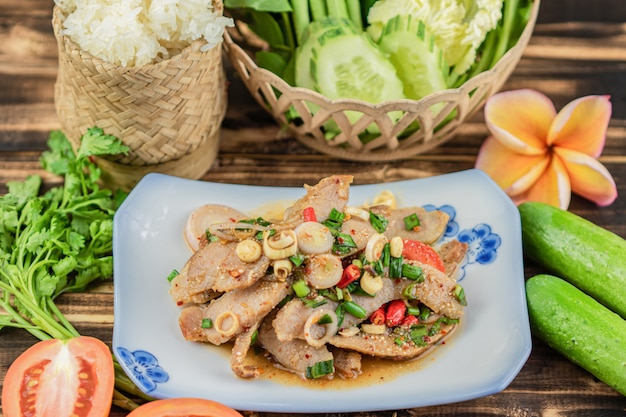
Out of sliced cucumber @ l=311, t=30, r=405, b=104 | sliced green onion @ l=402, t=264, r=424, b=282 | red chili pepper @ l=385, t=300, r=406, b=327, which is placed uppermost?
sliced cucumber @ l=311, t=30, r=405, b=104

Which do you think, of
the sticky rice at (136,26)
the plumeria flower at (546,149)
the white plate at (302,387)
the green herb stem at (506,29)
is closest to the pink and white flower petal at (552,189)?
the plumeria flower at (546,149)

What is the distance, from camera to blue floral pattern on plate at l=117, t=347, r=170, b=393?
3.42 m

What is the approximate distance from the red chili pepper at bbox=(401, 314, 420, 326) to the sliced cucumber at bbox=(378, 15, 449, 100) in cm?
144

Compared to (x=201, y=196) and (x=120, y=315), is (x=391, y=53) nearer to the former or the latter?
(x=201, y=196)

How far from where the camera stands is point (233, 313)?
3.53m

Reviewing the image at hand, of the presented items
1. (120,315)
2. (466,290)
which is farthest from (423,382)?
(120,315)

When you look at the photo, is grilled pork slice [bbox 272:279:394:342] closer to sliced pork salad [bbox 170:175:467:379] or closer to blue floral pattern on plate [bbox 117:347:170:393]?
sliced pork salad [bbox 170:175:467:379]

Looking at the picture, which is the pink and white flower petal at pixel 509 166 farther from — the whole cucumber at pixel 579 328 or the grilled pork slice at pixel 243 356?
the grilled pork slice at pixel 243 356

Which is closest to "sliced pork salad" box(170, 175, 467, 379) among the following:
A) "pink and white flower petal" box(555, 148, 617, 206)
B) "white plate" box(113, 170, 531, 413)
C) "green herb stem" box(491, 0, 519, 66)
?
"white plate" box(113, 170, 531, 413)

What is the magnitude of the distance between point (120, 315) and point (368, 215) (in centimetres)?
130

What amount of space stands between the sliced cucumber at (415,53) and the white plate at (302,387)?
1.88ft

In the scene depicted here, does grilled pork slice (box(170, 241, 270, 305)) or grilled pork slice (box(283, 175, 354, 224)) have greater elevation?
grilled pork slice (box(283, 175, 354, 224))

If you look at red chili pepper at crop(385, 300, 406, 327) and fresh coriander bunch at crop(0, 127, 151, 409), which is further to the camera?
fresh coriander bunch at crop(0, 127, 151, 409)

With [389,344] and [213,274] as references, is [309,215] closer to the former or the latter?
[213,274]
